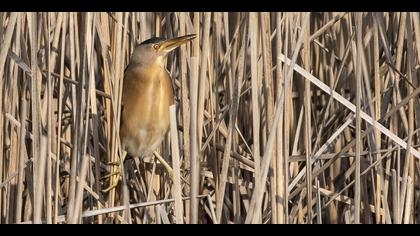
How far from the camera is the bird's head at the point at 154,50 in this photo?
98.3 inches

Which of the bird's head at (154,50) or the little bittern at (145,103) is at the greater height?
the bird's head at (154,50)

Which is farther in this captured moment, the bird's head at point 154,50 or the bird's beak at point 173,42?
the bird's head at point 154,50

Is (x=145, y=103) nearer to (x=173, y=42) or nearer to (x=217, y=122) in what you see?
(x=173, y=42)

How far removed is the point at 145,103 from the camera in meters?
2.90

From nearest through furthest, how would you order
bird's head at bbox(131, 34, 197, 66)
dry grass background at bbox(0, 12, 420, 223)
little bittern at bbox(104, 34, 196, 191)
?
dry grass background at bbox(0, 12, 420, 223)
bird's head at bbox(131, 34, 197, 66)
little bittern at bbox(104, 34, 196, 191)

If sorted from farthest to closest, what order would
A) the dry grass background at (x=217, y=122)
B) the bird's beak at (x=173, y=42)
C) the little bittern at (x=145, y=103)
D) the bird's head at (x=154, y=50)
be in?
the little bittern at (x=145, y=103) → the bird's head at (x=154, y=50) → the bird's beak at (x=173, y=42) → the dry grass background at (x=217, y=122)

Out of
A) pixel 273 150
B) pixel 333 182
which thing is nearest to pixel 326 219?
pixel 333 182

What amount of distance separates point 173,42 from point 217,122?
328 mm

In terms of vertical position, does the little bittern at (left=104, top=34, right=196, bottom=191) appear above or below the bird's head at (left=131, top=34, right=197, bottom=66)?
below

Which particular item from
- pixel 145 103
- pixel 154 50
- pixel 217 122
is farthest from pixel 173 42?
pixel 145 103

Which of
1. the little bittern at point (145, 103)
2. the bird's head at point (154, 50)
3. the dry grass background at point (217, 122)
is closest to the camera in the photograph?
the dry grass background at point (217, 122)

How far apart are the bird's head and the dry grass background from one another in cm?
4

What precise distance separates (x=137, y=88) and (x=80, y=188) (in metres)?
1.14

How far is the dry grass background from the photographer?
1841 millimetres
